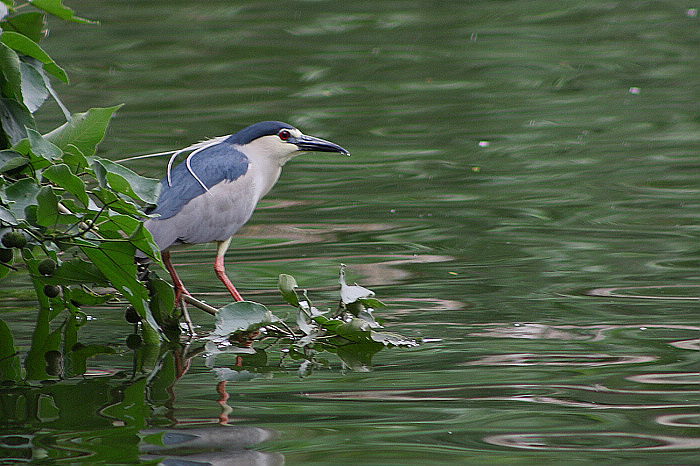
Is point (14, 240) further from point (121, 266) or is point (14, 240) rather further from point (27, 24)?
point (27, 24)

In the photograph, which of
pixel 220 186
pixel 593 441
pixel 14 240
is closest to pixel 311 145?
pixel 220 186

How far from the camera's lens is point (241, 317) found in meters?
4.43

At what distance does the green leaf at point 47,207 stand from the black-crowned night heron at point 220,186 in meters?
0.99

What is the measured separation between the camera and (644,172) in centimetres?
745

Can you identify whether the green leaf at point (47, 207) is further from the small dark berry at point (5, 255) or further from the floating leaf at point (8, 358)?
the floating leaf at point (8, 358)

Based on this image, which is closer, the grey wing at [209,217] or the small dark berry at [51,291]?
the small dark berry at [51,291]

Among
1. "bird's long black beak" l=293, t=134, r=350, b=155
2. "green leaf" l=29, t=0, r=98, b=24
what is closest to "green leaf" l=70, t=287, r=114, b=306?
"green leaf" l=29, t=0, r=98, b=24

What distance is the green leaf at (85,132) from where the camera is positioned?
4.07 metres

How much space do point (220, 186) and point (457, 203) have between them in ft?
7.05

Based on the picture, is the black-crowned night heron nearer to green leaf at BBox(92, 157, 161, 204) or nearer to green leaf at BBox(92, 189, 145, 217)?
green leaf at BBox(92, 189, 145, 217)

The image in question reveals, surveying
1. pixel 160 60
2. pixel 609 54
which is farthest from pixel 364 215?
pixel 160 60

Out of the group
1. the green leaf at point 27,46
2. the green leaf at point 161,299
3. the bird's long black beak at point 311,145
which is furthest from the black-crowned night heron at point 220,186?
the green leaf at point 27,46

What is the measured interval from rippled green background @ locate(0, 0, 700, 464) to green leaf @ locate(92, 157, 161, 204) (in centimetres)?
72

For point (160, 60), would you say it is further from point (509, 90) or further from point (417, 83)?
point (509, 90)
